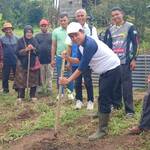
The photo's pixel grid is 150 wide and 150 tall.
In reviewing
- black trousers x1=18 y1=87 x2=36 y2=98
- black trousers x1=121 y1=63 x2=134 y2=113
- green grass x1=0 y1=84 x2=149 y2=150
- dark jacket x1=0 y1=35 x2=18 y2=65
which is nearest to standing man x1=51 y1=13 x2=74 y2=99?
black trousers x1=18 y1=87 x2=36 y2=98

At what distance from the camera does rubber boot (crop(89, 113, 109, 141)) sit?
673cm

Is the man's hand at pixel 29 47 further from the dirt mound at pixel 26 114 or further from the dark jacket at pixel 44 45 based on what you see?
the dirt mound at pixel 26 114

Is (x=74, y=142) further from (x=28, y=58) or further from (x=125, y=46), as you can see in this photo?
(x=28, y=58)

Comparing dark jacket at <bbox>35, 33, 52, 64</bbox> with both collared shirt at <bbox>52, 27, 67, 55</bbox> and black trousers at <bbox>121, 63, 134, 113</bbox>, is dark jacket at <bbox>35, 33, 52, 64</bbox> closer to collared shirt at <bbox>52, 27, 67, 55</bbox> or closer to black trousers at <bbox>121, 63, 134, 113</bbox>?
collared shirt at <bbox>52, 27, 67, 55</bbox>

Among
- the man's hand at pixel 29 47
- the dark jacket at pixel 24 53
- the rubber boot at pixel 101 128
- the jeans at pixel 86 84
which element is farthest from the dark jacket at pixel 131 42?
the dark jacket at pixel 24 53

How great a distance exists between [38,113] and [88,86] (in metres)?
1.27

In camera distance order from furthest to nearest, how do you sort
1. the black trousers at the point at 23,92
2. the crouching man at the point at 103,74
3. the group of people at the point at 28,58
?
A: 1. the black trousers at the point at 23,92
2. the group of people at the point at 28,58
3. the crouching man at the point at 103,74

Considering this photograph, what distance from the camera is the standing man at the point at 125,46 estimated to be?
764 cm

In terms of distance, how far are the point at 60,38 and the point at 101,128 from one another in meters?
3.49

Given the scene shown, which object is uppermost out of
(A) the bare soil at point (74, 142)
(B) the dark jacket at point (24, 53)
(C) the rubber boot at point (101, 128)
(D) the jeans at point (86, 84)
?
(B) the dark jacket at point (24, 53)

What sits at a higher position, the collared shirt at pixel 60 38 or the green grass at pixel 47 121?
the collared shirt at pixel 60 38

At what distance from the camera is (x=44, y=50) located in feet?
35.1

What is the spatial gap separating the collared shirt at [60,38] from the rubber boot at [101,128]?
335 centimetres

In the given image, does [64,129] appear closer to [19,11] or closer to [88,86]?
[88,86]
